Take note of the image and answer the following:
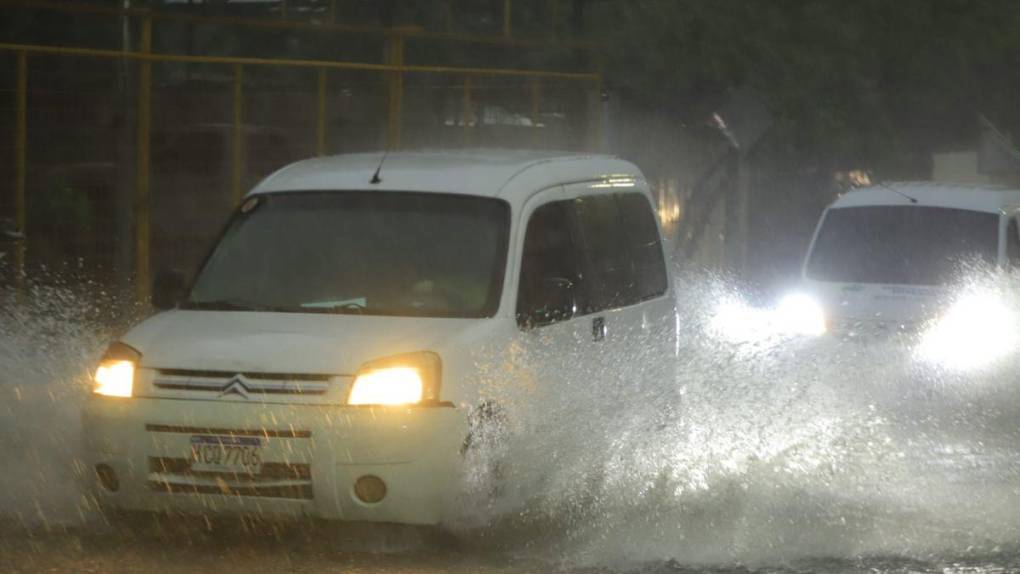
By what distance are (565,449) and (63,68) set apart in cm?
638

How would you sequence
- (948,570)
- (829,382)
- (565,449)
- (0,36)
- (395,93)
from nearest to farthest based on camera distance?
(948,570)
(565,449)
(829,382)
(0,36)
(395,93)

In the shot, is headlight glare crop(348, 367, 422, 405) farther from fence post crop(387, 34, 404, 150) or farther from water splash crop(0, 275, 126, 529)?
fence post crop(387, 34, 404, 150)

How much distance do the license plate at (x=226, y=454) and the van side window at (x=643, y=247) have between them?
9.50 ft

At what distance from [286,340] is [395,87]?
8.74 m

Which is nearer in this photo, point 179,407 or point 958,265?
point 179,407

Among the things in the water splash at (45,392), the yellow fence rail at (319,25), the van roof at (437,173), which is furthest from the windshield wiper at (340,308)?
the yellow fence rail at (319,25)

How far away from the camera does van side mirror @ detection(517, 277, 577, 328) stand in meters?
7.89

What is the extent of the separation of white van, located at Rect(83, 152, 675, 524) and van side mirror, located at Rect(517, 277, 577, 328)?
1cm

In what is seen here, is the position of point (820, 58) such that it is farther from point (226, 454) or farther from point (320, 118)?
point (226, 454)

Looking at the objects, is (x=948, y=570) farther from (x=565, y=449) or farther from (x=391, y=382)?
(x=391, y=382)

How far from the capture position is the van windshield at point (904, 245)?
13594mm

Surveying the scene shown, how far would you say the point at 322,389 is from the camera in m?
7.04

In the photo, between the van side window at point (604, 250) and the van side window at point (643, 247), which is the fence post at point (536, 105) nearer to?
the van side window at point (643, 247)

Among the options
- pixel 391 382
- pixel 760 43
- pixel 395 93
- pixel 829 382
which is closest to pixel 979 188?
pixel 829 382
